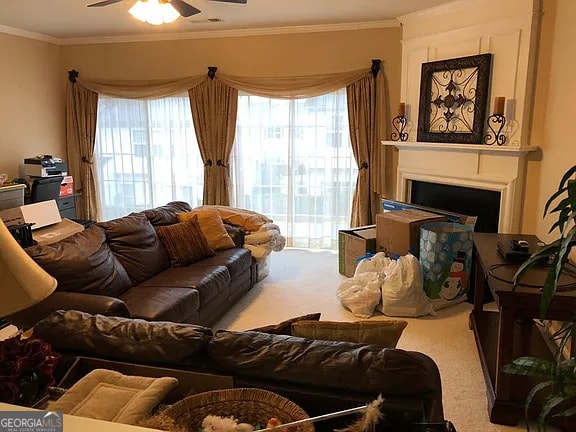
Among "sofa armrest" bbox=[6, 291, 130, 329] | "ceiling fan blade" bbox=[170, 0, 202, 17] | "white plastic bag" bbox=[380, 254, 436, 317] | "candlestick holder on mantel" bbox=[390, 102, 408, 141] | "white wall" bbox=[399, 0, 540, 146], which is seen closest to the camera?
"sofa armrest" bbox=[6, 291, 130, 329]

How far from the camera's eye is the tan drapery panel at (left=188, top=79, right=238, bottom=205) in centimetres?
584

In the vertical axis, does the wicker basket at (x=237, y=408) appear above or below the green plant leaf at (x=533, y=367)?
below

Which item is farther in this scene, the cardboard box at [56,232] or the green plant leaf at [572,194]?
the cardboard box at [56,232]

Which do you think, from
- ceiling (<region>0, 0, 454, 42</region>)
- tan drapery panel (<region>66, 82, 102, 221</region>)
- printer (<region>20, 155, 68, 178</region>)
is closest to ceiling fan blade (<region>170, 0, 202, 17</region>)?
ceiling (<region>0, 0, 454, 42</region>)

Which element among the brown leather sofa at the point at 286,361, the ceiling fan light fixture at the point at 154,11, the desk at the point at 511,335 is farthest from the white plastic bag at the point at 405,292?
the ceiling fan light fixture at the point at 154,11

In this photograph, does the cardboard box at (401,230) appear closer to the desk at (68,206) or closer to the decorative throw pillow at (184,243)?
the decorative throw pillow at (184,243)

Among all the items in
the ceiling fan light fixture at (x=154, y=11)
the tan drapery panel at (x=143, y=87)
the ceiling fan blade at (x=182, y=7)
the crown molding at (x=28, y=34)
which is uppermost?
the crown molding at (x=28, y=34)

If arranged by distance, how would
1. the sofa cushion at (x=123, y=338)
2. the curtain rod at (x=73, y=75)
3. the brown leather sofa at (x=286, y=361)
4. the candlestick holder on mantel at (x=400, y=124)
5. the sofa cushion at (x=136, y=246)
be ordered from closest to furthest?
the brown leather sofa at (x=286, y=361), the sofa cushion at (x=123, y=338), the sofa cushion at (x=136, y=246), the candlestick holder on mantel at (x=400, y=124), the curtain rod at (x=73, y=75)

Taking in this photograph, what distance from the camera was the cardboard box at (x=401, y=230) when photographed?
423cm

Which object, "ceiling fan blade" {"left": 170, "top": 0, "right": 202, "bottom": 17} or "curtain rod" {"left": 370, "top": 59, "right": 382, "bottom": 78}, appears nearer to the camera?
"ceiling fan blade" {"left": 170, "top": 0, "right": 202, "bottom": 17}

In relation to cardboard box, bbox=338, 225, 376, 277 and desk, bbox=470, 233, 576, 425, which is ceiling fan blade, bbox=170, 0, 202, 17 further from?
desk, bbox=470, 233, 576, 425

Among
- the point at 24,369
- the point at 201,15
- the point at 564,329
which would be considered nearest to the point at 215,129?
the point at 201,15

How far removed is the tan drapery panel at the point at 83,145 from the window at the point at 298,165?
197cm

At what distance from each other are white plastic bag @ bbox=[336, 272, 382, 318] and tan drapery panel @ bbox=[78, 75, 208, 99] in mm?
3250
